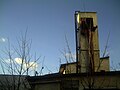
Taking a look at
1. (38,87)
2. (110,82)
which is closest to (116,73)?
(110,82)

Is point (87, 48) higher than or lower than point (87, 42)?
lower

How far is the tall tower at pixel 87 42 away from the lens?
63.8 feet

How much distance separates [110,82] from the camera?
16750mm

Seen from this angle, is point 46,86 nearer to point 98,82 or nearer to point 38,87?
point 38,87

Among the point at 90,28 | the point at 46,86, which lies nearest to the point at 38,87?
the point at 46,86

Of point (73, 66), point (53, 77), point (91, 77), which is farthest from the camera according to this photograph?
point (73, 66)

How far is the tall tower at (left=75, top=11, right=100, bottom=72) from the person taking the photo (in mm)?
19453

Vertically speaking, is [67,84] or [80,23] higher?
[80,23]

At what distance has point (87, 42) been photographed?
20.3m

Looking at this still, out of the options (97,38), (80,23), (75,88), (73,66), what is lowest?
(75,88)

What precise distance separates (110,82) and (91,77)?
153 cm

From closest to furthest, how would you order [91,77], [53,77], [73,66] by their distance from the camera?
[91,77], [53,77], [73,66]

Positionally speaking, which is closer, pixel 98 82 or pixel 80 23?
pixel 98 82

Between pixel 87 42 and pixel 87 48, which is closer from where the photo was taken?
pixel 87 48
